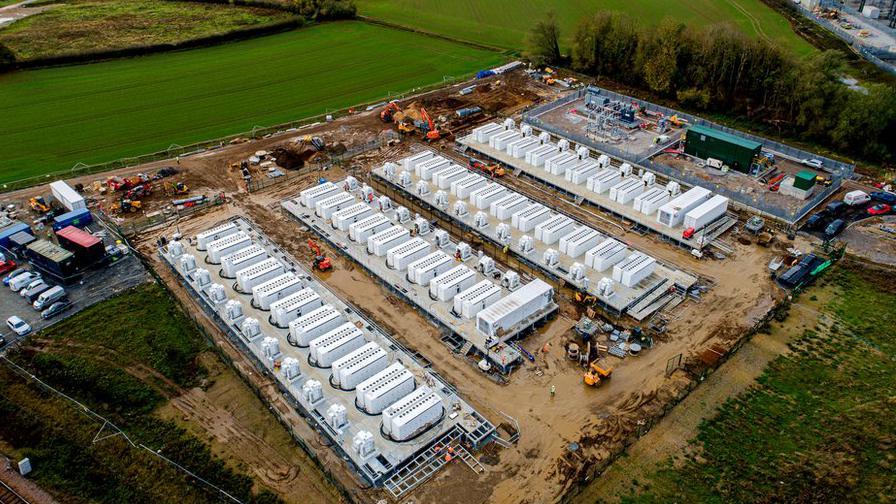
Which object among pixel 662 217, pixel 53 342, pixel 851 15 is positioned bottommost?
pixel 53 342

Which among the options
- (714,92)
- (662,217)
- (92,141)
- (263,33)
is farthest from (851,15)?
(92,141)

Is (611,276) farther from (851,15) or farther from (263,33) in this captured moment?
(851,15)

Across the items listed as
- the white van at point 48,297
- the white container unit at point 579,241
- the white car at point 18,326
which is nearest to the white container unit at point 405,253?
the white container unit at point 579,241

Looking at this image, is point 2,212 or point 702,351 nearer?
point 702,351

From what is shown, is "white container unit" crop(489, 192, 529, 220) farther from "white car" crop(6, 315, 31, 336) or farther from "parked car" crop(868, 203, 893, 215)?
"white car" crop(6, 315, 31, 336)

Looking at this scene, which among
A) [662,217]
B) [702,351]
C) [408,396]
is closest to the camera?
[408,396]

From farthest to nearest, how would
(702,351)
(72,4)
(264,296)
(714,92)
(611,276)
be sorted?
(72,4)
(714,92)
(611,276)
(264,296)
(702,351)

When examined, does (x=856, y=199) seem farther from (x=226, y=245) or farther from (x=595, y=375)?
(x=226, y=245)

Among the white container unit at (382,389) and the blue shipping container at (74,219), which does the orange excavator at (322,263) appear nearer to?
the white container unit at (382,389)

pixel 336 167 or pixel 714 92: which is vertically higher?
pixel 714 92
